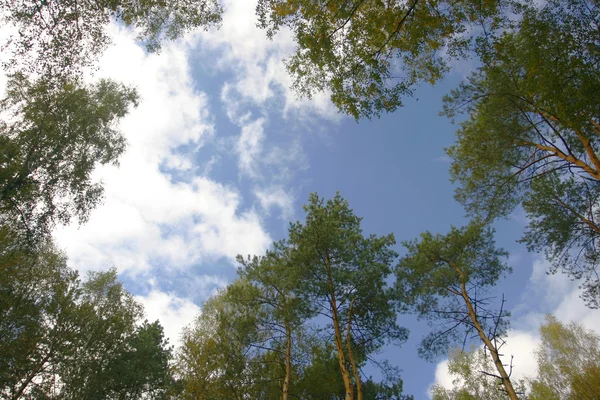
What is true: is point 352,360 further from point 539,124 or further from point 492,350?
point 539,124

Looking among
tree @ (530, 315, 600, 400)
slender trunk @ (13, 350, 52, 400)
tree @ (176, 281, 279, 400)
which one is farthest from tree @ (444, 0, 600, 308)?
slender trunk @ (13, 350, 52, 400)

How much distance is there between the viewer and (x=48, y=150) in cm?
997

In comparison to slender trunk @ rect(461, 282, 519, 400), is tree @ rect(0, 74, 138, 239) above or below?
above

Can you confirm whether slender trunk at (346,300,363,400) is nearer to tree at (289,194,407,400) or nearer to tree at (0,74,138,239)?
tree at (289,194,407,400)

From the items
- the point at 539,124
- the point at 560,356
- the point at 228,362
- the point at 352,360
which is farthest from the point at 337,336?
the point at 560,356

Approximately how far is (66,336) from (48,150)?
983cm

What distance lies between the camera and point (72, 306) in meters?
15.3

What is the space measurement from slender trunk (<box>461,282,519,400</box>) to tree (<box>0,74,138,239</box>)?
14.3 metres

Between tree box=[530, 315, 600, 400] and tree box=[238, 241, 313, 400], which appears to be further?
tree box=[530, 315, 600, 400]

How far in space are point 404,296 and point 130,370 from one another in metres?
15.3

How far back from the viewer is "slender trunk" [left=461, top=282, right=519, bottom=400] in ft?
30.3

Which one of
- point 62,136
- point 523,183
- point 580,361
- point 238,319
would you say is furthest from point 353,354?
point 580,361

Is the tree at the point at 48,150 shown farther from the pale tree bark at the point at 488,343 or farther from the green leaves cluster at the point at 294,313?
the pale tree bark at the point at 488,343

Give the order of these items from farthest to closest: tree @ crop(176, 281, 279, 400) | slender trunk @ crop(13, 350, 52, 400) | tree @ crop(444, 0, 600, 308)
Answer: slender trunk @ crop(13, 350, 52, 400), tree @ crop(176, 281, 279, 400), tree @ crop(444, 0, 600, 308)
